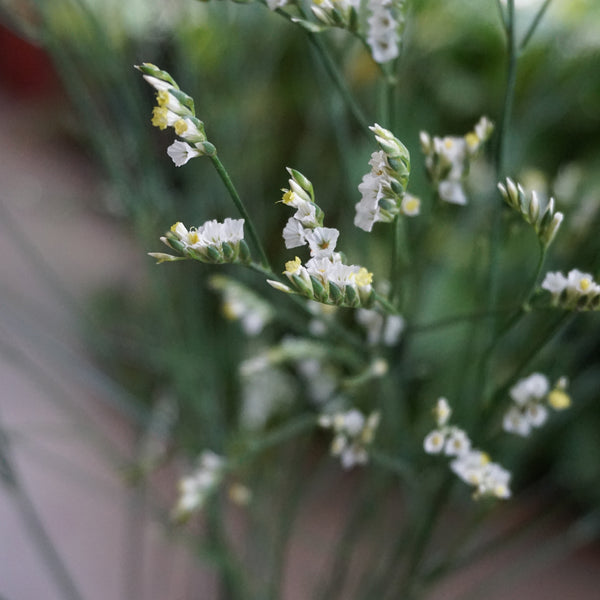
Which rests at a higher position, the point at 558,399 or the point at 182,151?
the point at 182,151

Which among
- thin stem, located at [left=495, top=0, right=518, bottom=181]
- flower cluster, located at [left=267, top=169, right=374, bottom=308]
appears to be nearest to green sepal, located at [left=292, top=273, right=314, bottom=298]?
flower cluster, located at [left=267, top=169, right=374, bottom=308]

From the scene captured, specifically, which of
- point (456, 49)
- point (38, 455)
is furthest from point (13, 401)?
point (456, 49)

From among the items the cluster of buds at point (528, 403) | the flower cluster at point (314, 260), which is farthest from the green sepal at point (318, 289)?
the cluster of buds at point (528, 403)

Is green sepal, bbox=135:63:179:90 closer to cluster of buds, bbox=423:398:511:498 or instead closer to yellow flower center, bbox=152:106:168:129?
yellow flower center, bbox=152:106:168:129

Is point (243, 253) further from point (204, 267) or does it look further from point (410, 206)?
point (204, 267)

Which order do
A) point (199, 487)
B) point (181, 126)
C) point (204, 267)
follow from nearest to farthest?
point (181, 126)
point (199, 487)
point (204, 267)

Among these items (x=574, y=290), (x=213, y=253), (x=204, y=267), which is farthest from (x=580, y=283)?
(x=204, y=267)

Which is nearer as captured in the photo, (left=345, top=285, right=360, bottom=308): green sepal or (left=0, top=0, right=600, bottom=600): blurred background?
(left=345, top=285, right=360, bottom=308): green sepal

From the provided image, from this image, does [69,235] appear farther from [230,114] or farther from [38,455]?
[230,114]
